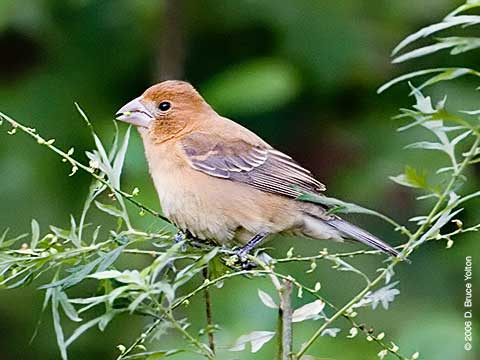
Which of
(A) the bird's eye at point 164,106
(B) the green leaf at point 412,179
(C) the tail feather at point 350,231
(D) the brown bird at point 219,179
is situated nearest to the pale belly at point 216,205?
(D) the brown bird at point 219,179

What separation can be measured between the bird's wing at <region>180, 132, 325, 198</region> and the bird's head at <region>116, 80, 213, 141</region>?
0.10m

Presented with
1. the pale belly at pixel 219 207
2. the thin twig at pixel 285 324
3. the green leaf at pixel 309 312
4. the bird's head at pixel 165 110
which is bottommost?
the pale belly at pixel 219 207

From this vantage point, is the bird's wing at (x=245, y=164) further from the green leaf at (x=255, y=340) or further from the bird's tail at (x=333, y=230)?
the green leaf at (x=255, y=340)

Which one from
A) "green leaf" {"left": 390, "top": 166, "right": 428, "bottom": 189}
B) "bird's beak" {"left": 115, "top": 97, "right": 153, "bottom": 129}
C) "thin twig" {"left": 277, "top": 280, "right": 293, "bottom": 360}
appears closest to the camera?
"green leaf" {"left": 390, "top": 166, "right": 428, "bottom": 189}

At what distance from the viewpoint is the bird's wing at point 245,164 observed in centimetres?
371

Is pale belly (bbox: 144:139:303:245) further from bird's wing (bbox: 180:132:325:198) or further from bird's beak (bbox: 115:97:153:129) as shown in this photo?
bird's beak (bbox: 115:97:153:129)

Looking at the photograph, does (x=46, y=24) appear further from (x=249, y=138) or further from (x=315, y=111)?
(x=249, y=138)

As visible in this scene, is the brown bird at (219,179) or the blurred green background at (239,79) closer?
the brown bird at (219,179)

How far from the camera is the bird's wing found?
3.71 meters

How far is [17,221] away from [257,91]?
144cm

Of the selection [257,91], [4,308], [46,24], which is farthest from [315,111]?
[4,308]

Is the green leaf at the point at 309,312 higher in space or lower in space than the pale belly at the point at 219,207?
higher

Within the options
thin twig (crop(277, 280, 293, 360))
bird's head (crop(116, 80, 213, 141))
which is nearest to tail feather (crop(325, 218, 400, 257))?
bird's head (crop(116, 80, 213, 141))

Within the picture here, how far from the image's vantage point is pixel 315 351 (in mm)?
4457
